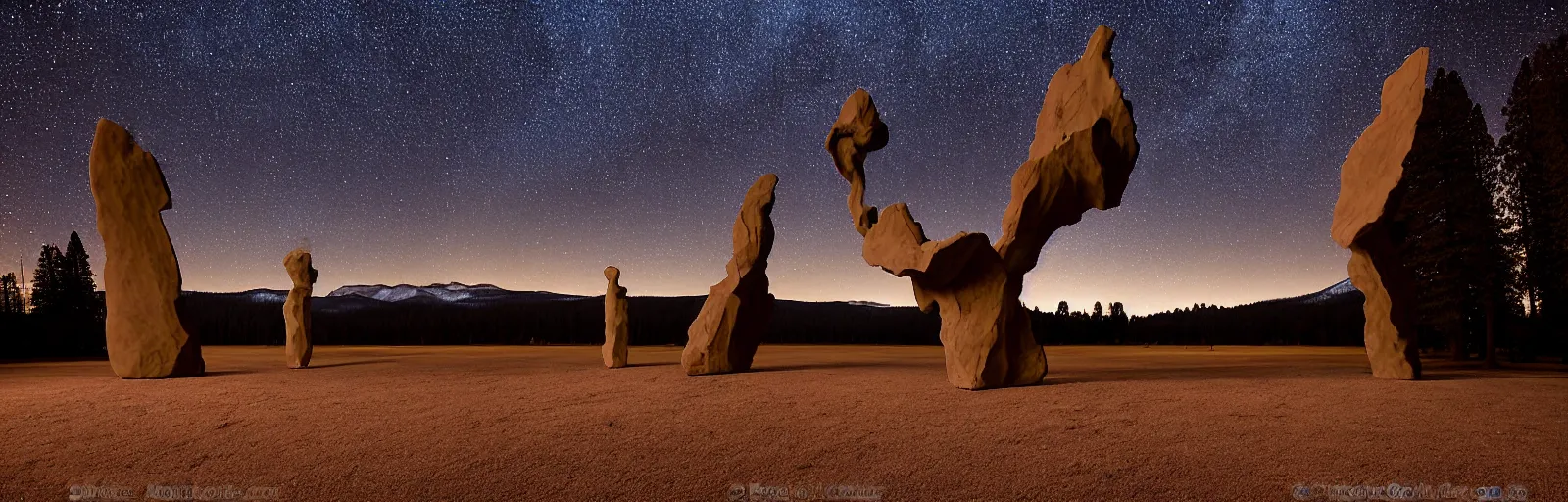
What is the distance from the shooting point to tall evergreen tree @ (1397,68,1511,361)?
18.7 meters

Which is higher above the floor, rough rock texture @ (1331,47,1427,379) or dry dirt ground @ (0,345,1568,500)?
rough rock texture @ (1331,47,1427,379)

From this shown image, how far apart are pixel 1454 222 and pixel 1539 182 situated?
3.51 m

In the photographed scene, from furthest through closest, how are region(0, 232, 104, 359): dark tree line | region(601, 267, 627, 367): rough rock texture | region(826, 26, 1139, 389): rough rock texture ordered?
region(0, 232, 104, 359): dark tree line → region(601, 267, 627, 367): rough rock texture → region(826, 26, 1139, 389): rough rock texture

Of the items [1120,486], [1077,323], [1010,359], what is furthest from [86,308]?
[1077,323]

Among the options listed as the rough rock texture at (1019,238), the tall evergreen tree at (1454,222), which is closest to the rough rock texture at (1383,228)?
the rough rock texture at (1019,238)

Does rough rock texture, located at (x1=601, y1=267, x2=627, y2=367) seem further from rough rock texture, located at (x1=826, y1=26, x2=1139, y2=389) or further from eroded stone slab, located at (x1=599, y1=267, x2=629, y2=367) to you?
rough rock texture, located at (x1=826, y1=26, x2=1139, y2=389)

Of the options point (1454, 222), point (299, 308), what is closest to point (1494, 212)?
point (1454, 222)

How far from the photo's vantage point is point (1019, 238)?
12078 mm

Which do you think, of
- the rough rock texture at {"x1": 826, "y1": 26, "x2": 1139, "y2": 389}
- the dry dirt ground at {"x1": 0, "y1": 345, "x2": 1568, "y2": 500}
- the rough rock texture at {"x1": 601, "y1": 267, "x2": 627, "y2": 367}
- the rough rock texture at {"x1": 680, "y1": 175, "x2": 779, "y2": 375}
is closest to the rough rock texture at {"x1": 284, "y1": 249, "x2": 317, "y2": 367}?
the dry dirt ground at {"x1": 0, "y1": 345, "x2": 1568, "y2": 500}

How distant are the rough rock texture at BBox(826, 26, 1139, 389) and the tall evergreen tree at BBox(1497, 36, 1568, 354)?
14766 mm

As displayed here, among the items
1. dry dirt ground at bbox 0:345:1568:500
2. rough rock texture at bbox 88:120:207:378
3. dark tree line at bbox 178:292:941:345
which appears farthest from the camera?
dark tree line at bbox 178:292:941:345

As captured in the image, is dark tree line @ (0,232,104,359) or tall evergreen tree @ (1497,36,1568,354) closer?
tall evergreen tree @ (1497,36,1568,354)

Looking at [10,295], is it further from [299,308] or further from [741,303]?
[741,303]

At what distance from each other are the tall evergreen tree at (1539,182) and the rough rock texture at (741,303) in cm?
1919
